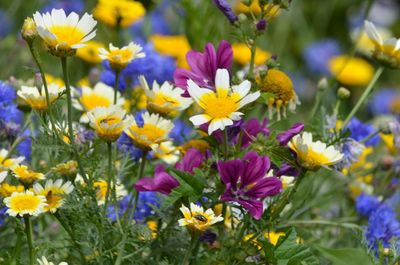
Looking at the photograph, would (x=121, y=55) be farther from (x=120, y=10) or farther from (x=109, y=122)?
(x=120, y=10)

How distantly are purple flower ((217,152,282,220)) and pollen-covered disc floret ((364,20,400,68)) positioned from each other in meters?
0.44

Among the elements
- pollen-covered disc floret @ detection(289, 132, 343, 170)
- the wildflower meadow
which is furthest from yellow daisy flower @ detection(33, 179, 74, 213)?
pollen-covered disc floret @ detection(289, 132, 343, 170)

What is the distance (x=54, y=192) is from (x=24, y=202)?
6 centimetres

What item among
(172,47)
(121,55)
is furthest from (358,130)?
(172,47)

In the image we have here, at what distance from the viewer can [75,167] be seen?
120 centimetres

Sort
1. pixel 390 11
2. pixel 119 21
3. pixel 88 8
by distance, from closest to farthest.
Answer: pixel 119 21
pixel 88 8
pixel 390 11

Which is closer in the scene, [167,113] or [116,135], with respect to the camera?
[116,135]

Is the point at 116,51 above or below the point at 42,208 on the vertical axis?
above

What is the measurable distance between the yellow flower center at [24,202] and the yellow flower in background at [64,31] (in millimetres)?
192

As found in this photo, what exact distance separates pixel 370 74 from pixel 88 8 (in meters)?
1.41

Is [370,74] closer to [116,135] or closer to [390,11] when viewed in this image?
[390,11]

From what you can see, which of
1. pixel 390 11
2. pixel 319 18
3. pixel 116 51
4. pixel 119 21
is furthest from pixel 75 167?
pixel 390 11

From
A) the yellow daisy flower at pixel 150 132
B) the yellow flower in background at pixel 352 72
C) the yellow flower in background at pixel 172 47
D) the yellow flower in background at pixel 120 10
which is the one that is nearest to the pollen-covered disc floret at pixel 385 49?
the yellow daisy flower at pixel 150 132

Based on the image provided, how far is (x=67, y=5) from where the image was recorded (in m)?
2.97
